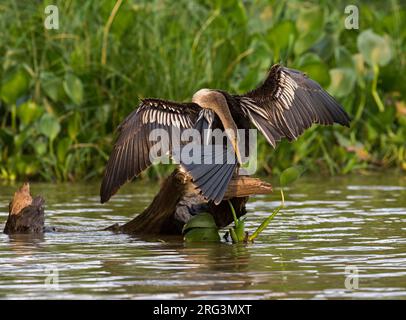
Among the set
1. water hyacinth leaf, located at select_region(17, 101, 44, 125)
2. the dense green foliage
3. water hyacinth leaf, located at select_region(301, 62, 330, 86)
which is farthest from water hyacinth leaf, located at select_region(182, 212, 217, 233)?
water hyacinth leaf, located at select_region(301, 62, 330, 86)

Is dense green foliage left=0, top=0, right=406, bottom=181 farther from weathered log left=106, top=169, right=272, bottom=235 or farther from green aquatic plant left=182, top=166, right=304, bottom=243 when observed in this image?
green aquatic plant left=182, top=166, right=304, bottom=243

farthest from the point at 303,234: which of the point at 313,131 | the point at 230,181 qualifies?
the point at 313,131

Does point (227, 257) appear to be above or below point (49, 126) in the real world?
below

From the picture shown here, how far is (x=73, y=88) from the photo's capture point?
36.9 feet

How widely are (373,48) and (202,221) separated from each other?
17.0 ft

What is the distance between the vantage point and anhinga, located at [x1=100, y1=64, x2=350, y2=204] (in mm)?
7543

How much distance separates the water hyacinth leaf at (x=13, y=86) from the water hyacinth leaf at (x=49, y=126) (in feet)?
1.22

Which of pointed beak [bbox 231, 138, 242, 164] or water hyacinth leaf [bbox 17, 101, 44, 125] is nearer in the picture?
pointed beak [bbox 231, 138, 242, 164]

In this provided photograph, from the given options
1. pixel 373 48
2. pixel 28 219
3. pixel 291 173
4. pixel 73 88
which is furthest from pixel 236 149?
pixel 373 48

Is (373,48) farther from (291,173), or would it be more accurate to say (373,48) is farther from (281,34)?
(291,173)

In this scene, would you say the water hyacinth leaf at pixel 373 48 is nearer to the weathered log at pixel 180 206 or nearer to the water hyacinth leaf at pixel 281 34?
the water hyacinth leaf at pixel 281 34

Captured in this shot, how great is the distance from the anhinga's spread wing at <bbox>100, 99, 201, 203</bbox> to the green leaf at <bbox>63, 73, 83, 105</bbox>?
3552mm

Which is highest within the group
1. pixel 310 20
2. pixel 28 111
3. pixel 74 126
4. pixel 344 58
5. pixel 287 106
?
pixel 310 20

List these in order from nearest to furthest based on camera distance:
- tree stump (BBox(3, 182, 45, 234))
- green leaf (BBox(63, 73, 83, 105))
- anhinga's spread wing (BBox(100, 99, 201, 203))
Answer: anhinga's spread wing (BBox(100, 99, 201, 203)), tree stump (BBox(3, 182, 45, 234)), green leaf (BBox(63, 73, 83, 105))
